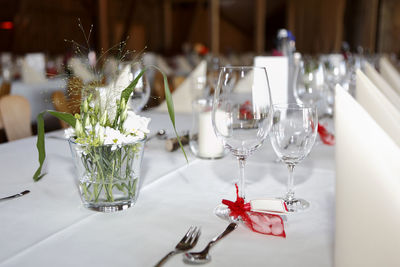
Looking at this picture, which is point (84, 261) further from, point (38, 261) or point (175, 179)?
point (175, 179)

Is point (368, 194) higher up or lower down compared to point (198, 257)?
higher up

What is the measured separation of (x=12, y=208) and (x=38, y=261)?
28cm

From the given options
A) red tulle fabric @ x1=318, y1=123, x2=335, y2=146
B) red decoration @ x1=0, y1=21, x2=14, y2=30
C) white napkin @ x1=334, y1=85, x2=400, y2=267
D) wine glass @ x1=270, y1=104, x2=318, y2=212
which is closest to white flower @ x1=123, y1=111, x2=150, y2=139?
wine glass @ x1=270, y1=104, x2=318, y2=212

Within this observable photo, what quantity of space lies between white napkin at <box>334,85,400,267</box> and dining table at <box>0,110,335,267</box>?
109 millimetres

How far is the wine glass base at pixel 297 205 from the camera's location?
0.90m

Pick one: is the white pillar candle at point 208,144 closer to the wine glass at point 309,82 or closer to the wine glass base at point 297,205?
the wine glass base at point 297,205

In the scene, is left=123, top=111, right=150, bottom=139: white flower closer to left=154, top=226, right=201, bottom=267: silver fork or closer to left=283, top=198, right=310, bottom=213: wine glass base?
left=154, top=226, right=201, bottom=267: silver fork

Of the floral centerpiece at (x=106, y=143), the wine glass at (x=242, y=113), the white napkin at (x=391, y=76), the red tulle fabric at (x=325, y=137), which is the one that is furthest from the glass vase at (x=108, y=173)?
the white napkin at (x=391, y=76)

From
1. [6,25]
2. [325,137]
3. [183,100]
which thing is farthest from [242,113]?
[6,25]

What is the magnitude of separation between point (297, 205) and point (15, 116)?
1.58 m

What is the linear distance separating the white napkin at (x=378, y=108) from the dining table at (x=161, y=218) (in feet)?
0.64

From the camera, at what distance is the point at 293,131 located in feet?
2.92

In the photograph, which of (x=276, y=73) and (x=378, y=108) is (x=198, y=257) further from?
(x=276, y=73)

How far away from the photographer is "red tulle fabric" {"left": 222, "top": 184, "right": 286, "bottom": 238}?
0.78 m
